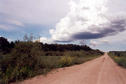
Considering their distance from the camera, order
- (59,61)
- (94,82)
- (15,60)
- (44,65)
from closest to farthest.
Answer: (94,82)
(15,60)
(44,65)
(59,61)

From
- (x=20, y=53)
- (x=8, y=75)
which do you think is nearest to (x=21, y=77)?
(x=8, y=75)

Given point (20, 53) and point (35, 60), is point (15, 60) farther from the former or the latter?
point (35, 60)

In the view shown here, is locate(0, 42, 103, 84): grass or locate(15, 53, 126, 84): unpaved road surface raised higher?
locate(0, 42, 103, 84): grass

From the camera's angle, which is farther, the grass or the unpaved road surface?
the grass

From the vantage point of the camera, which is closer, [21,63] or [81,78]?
[81,78]

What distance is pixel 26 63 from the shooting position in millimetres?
8789

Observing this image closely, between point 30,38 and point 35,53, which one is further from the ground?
point 30,38

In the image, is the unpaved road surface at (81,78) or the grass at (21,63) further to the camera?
the grass at (21,63)

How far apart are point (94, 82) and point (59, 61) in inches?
328

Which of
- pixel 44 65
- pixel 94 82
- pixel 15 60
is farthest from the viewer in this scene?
pixel 44 65

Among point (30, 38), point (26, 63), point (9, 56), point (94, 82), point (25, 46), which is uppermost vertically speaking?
point (30, 38)

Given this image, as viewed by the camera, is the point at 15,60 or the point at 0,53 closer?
the point at 0,53

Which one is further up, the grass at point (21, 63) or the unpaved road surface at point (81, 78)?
the grass at point (21, 63)

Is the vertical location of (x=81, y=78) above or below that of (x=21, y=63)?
below
